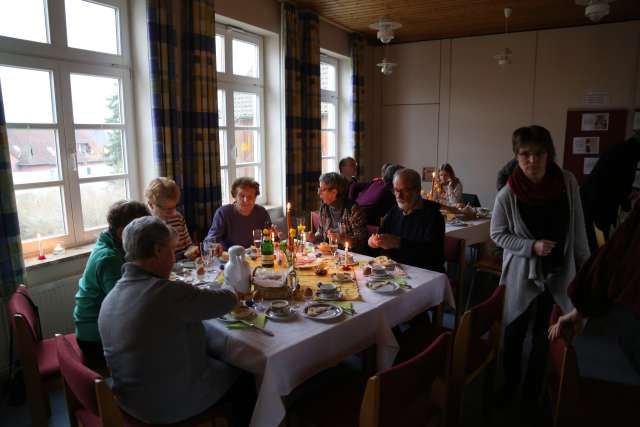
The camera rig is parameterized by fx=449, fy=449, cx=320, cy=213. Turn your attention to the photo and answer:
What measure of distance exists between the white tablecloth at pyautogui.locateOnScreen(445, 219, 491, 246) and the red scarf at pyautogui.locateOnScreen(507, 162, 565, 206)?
1.66m

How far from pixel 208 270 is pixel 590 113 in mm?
5778

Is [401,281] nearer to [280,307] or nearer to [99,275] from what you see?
[280,307]

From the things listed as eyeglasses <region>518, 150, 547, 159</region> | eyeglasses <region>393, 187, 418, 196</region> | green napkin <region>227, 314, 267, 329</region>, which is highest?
eyeglasses <region>518, 150, 547, 159</region>

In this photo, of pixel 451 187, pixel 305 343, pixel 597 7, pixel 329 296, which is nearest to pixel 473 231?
pixel 451 187

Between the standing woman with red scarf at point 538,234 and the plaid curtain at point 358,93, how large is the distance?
4578 mm

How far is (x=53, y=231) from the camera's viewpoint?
11.4 ft

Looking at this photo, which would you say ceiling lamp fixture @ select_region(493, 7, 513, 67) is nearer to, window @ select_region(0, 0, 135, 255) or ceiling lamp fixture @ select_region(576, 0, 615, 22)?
ceiling lamp fixture @ select_region(576, 0, 615, 22)

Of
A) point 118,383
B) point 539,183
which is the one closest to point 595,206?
point 539,183

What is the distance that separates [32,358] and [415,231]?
2.25 meters

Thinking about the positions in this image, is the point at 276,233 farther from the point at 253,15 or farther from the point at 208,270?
the point at 253,15

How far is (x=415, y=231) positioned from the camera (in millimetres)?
3000

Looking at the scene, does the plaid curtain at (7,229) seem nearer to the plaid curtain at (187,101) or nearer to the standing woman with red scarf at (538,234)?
the plaid curtain at (187,101)

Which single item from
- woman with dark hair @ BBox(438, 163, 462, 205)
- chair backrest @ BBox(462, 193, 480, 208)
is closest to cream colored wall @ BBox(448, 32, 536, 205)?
chair backrest @ BBox(462, 193, 480, 208)

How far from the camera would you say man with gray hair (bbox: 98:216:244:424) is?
1.67m
